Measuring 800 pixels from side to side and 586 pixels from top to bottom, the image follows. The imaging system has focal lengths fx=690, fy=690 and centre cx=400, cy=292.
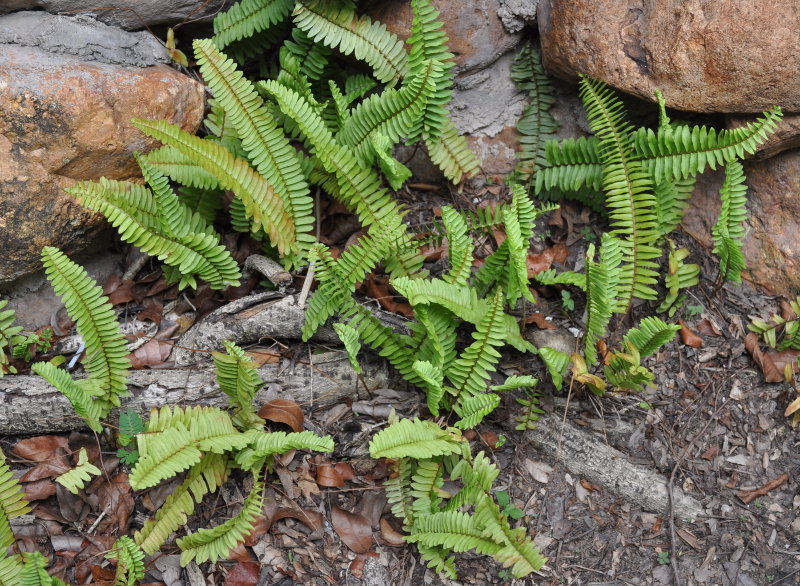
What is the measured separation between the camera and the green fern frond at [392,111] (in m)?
3.51

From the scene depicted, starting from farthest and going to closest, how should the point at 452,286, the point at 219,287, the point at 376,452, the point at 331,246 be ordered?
the point at 331,246, the point at 219,287, the point at 452,286, the point at 376,452

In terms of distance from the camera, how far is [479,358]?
3340mm

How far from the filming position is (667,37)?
3.62 meters

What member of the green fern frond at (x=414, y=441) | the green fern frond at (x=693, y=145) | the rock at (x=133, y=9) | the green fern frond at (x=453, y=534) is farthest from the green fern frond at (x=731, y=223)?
the rock at (x=133, y=9)

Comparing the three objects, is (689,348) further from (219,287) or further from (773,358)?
(219,287)

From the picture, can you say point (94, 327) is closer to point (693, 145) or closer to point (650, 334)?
point (650, 334)

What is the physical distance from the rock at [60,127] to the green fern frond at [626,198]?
2.36 m

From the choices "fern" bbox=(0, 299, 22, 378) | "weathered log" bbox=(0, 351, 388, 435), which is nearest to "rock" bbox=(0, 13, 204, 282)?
"fern" bbox=(0, 299, 22, 378)

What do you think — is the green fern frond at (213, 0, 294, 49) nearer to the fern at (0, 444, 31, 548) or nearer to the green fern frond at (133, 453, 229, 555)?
the green fern frond at (133, 453, 229, 555)

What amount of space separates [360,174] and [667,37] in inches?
69.5

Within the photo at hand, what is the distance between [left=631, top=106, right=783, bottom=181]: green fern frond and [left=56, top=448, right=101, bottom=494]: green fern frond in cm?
314

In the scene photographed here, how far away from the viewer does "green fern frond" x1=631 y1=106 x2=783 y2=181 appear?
3.36m

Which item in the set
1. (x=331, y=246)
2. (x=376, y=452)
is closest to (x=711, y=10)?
(x=331, y=246)

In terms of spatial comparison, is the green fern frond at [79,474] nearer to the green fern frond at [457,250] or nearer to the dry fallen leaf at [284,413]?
the dry fallen leaf at [284,413]
